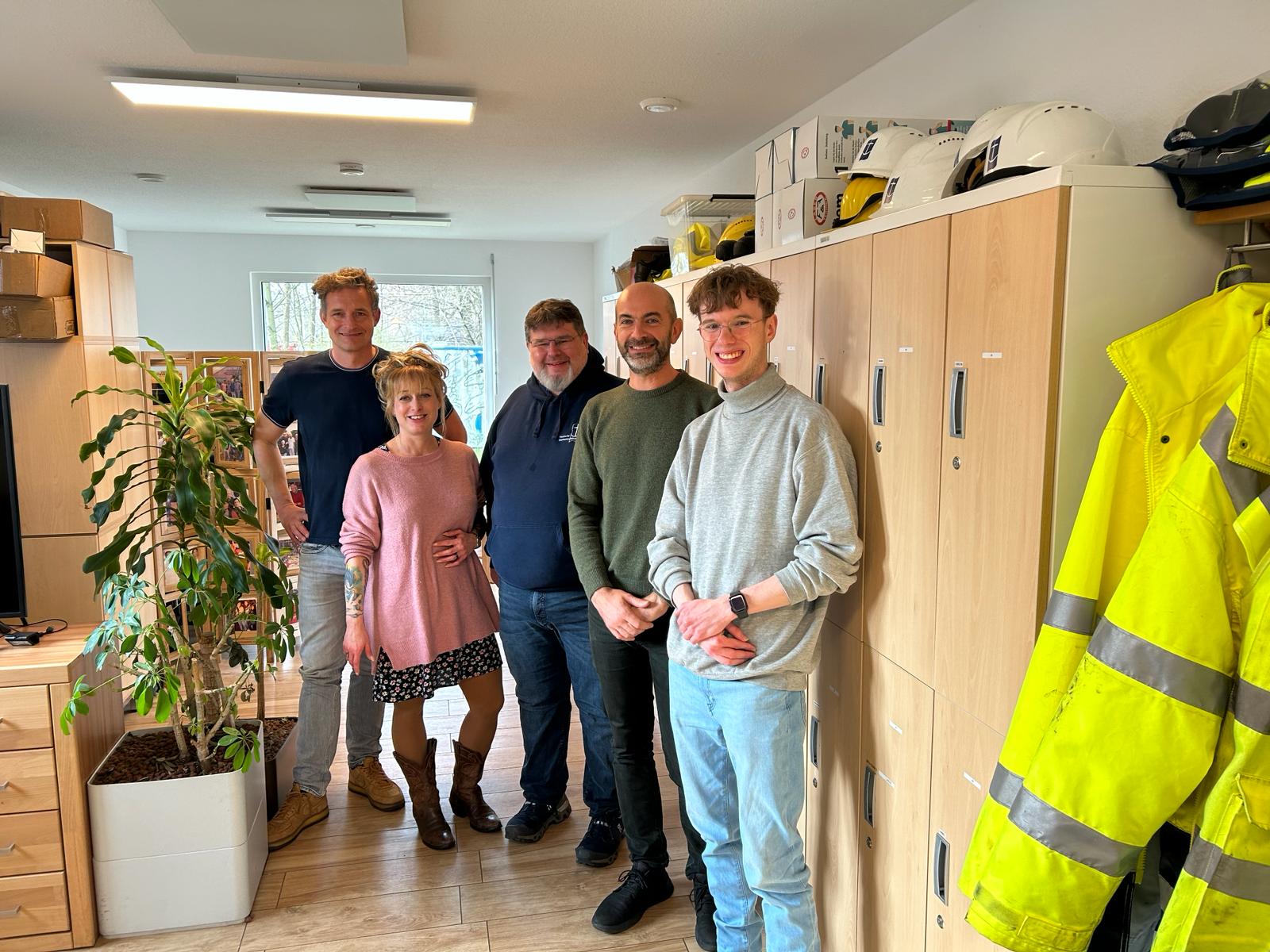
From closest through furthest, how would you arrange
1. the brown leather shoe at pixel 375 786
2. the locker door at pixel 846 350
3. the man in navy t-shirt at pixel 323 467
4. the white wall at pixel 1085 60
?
the white wall at pixel 1085 60, the locker door at pixel 846 350, the man in navy t-shirt at pixel 323 467, the brown leather shoe at pixel 375 786

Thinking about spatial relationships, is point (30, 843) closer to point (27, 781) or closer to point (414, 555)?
point (27, 781)

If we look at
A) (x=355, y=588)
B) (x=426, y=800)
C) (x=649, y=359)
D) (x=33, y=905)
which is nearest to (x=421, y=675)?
(x=355, y=588)

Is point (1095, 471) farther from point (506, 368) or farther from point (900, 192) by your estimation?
point (506, 368)

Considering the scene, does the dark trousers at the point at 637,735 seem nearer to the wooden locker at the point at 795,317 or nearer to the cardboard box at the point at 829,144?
the wooden locker at the point at 795,317

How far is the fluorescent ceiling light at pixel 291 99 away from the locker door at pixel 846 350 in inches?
76.2

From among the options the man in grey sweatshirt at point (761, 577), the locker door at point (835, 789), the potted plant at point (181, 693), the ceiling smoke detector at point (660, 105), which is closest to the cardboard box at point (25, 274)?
the potted plant at point (181, 693)

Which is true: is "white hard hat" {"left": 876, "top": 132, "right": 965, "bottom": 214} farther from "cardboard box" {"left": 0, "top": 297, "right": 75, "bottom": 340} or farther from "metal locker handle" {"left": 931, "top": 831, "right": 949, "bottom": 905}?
"cardboard box" {"left": 0, "top": 297, "right": 75, "bottom": 340}

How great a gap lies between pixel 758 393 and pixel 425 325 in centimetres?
658

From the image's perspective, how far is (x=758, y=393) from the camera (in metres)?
1.91

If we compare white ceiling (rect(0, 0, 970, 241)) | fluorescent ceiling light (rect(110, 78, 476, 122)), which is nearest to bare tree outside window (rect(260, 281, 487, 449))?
white ceiling (rect(0, 0, 970, 241))

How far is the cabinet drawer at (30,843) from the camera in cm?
231

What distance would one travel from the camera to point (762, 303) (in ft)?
6.34

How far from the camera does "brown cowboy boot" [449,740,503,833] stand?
289 centimetres

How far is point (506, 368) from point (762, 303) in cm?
640
